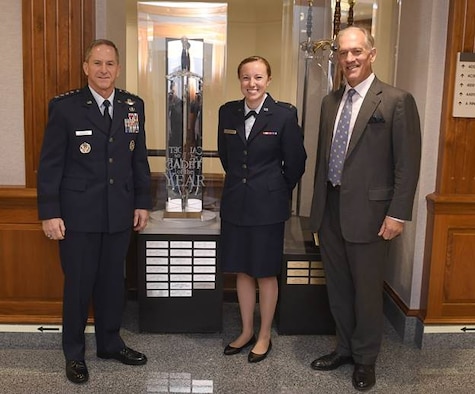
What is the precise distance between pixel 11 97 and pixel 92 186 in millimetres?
714

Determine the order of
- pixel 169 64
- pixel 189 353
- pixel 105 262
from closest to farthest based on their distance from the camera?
pixel 105 262
pixel 189 353
pixel 169 64

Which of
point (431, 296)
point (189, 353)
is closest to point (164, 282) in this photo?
point (189, 353)

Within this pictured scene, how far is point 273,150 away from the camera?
304cm

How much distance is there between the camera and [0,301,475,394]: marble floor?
9.55 feet

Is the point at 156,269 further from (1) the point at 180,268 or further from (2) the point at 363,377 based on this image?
(2) the point at 363,377

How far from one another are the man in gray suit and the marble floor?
0.17m

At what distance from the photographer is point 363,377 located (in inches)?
115

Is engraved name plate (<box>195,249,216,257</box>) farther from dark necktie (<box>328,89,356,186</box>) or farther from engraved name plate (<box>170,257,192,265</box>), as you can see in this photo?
dark necktie (<box>328,89,356,186</box>)

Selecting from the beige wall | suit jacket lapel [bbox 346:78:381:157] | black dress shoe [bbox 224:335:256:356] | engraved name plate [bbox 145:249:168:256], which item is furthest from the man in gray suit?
the beige wall

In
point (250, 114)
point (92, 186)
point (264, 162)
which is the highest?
point (250, 114)

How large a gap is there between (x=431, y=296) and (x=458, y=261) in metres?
0.23

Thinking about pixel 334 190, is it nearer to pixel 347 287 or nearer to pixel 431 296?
pixel 347 287

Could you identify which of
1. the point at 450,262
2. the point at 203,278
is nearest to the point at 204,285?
the point at 203,278

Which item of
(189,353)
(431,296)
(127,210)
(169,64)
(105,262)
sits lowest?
(189,353)
